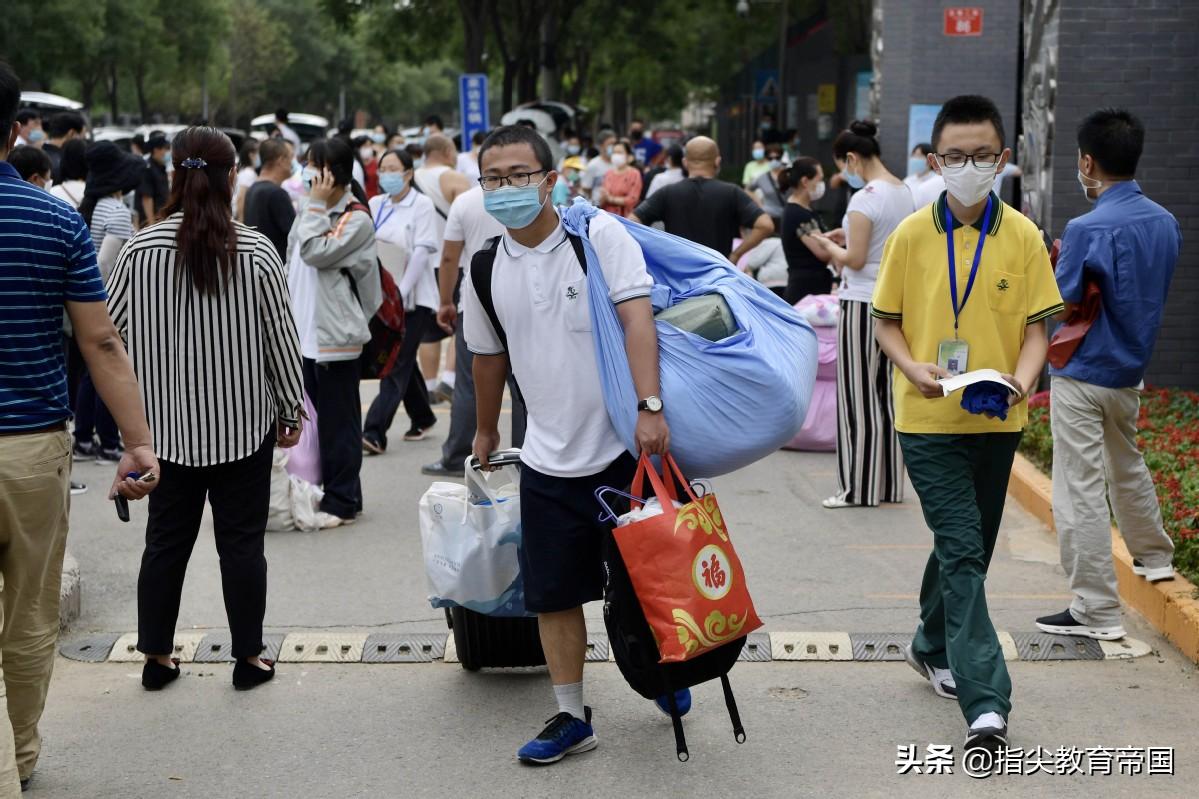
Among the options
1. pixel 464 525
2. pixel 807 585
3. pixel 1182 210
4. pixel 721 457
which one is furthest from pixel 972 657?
pixel 1182 210

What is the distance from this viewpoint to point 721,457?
451 cm

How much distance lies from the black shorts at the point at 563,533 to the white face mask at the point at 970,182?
129cm

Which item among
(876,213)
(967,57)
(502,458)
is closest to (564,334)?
(502,458)

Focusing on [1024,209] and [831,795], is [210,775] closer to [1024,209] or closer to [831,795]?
[831,795]

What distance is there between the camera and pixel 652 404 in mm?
4367

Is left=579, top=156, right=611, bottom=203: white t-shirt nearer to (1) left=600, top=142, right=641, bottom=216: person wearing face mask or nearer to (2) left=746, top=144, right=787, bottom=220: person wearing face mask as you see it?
(1) left=600, top=142, right=641, bottom=216: person wearing face mask

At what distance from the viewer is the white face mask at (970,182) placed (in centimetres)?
469

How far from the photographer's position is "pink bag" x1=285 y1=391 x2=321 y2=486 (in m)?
8.09

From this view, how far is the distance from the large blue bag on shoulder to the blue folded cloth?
1.57 feet

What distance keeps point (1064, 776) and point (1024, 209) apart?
23.8 ft

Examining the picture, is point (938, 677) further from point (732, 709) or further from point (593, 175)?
point (593, 175)

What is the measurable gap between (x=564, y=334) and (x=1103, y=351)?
7.43ft

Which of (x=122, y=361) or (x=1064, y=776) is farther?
(x=1064, y=776)

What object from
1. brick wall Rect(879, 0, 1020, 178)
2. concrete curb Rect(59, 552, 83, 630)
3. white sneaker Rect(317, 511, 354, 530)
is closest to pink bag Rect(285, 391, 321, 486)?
white sneaker Rect(317, 511, 354, 530)
